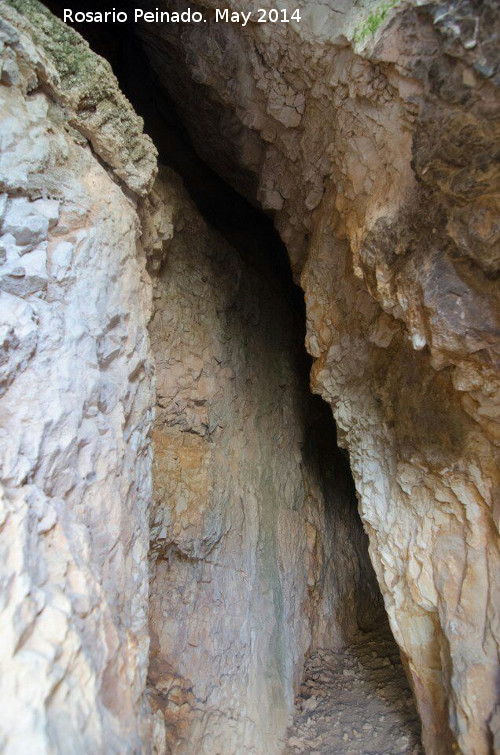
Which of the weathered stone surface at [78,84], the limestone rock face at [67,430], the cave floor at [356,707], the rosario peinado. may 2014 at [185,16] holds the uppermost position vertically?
the rosario peinado. may 2014 at [185,16]

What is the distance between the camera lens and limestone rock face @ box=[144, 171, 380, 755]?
3867 millimetres

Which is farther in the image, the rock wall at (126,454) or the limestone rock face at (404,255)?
the limestone rock face at (404,255)

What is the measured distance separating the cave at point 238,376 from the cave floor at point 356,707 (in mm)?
34

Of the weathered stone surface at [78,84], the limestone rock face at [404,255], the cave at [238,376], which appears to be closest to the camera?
the cave at [238,376]

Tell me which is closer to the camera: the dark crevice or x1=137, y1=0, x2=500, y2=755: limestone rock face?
x1=137, y1=0, x2=500, y2=755: limestone rock face

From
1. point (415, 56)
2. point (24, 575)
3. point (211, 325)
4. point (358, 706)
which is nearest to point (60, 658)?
point (24, 575)

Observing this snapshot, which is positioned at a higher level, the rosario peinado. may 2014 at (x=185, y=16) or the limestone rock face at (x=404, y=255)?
the rosario peinado. may 2014 at (x=185, y=16)

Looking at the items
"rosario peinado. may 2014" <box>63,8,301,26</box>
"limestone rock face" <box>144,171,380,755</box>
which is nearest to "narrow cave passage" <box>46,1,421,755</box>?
"limestone rock face" <box>144,171,380,755</box>

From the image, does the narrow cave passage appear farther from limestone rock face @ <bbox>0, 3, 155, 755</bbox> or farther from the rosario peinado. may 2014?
limestone rock face @ <bbox>0, 3, 155, 755</bbox>

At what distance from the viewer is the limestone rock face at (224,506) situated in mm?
3867

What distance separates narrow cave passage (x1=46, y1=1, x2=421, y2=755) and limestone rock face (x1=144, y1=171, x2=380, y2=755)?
0.05 ft

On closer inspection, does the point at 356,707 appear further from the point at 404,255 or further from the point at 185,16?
the point at 185,16

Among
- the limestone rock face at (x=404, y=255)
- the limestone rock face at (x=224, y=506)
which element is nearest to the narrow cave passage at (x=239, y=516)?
the limestone rock face at (x=224, y=506)

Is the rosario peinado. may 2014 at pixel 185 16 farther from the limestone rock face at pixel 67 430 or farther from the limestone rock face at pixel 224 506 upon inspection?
the limestone rock face at pixel 224 506
